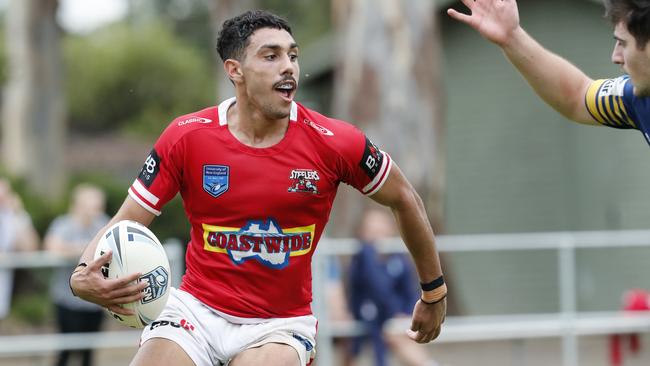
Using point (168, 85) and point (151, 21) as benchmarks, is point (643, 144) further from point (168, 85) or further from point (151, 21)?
point (151, 21)

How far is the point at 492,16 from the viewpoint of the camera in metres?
5.53

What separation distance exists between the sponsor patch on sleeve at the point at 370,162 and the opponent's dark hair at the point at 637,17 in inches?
54.3

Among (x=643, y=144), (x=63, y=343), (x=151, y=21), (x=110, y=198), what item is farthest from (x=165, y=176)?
(x=151, y=21)

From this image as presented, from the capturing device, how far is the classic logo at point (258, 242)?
19.2 ft

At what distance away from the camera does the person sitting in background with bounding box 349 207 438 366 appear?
37.1 ft

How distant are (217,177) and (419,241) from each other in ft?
3.60

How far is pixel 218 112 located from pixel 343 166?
704 mm

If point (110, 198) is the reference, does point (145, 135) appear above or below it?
above

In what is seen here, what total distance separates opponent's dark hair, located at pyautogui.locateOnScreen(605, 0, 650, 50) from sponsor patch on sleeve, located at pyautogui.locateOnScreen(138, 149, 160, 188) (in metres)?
2.33

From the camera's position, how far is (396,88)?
15.7 metres

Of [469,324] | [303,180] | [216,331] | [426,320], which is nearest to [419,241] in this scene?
[426,320]

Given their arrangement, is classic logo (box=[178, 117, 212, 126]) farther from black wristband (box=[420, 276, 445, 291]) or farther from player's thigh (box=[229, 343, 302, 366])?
black wristband (box=[420, 276, 445, 291])

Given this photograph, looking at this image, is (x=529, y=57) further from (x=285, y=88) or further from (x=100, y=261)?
(x=100, y=261)

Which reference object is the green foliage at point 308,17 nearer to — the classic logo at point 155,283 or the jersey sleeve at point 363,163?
the jersey sleeve at point 363,163
